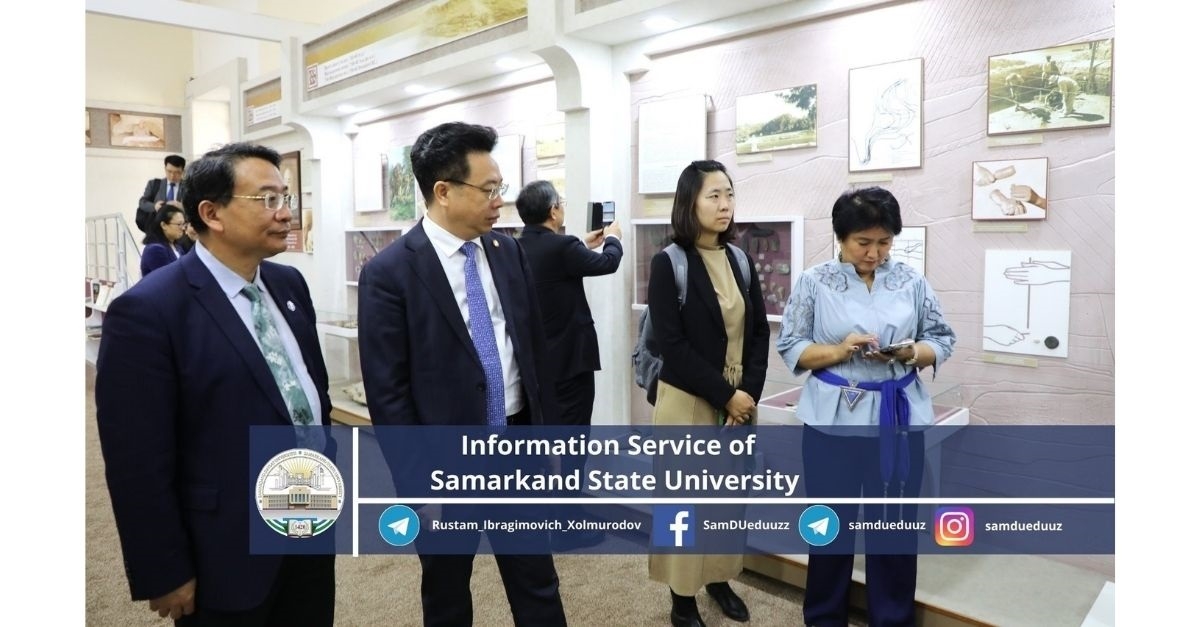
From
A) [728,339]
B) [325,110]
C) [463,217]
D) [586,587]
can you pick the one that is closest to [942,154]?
[728,339]

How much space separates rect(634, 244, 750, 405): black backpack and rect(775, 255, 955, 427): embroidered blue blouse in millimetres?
263

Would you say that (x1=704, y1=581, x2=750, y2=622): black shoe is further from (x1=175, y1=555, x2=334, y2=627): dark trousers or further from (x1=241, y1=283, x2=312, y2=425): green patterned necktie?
(x1=241, y1=283, x2=312, y2=425): green patterned necktie

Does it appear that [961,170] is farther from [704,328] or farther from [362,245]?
[362,245]

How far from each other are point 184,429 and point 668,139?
9.87ft

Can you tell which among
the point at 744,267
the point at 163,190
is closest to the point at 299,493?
the point at 744,267

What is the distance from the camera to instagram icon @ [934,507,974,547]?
119 inches

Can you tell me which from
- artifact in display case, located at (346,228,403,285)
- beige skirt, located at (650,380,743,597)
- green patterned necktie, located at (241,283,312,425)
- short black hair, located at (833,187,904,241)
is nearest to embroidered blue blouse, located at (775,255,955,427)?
short black hair, located at (833,187,904,241)

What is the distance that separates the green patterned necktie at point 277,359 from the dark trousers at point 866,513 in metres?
1.71

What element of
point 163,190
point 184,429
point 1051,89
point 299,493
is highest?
point 163,190

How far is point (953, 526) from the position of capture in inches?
121

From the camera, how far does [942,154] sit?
330 centimetres

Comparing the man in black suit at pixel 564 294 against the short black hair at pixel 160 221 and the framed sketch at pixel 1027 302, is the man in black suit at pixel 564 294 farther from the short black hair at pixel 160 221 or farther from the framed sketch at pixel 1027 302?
the short black hair at pixel 160 221

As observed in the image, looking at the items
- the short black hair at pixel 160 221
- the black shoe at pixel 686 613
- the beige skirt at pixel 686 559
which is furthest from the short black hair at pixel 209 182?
the short black hair at pixel 160 221
